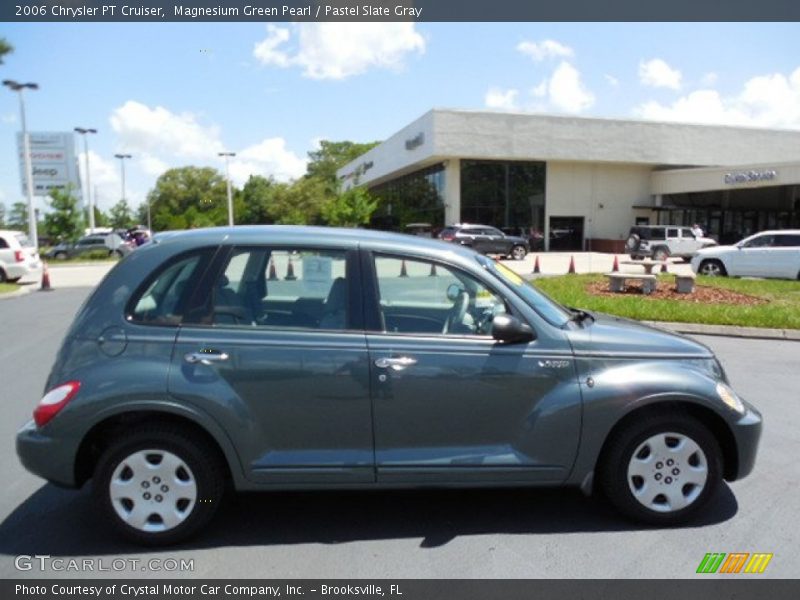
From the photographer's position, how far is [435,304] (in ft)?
12.3

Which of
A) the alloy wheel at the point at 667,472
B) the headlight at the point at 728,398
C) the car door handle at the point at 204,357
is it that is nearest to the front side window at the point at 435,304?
the car door handle at the point at 204,357

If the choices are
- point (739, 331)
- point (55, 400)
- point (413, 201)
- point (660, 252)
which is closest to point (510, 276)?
point (55, 400)

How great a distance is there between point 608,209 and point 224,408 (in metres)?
39.4

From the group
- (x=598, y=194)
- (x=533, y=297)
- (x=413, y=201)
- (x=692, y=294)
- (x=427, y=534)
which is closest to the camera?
(x=427, y=534)

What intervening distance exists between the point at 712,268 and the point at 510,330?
56.8 ft

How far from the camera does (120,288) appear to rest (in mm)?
3322

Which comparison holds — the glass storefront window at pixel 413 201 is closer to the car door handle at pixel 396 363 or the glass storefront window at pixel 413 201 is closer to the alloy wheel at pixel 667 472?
the alloy wheel at pixel 667 472

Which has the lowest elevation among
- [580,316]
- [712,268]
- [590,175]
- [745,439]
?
[745,439]

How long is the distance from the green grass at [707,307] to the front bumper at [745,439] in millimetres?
4689

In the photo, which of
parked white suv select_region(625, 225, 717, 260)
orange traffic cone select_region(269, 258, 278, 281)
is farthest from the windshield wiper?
parked white suv select_region(625, 225, 717, 260)

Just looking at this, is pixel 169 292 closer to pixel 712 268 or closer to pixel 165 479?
pixel 165 479

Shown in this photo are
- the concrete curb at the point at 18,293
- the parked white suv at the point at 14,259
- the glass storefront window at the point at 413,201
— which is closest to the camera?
the concrete curb at the point at 18,293

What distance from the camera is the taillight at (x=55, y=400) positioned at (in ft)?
Answer: 10.3

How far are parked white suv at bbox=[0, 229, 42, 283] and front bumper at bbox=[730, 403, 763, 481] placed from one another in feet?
65.0
